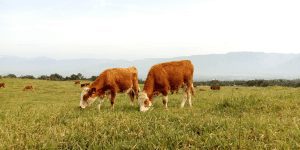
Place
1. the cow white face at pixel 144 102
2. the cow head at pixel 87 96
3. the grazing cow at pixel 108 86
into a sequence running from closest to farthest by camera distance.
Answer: the cow white face at pixel 144 102 → the cow head at pixel 87 96 → the grazing cow at pixel 108 86

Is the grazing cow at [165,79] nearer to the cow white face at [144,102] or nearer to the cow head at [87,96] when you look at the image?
the cow white face at [144,102]

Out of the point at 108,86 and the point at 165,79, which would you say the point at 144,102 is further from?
the point at 108,86

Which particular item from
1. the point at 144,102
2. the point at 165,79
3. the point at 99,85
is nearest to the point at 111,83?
the point at 99,85

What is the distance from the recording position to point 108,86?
19.1 m

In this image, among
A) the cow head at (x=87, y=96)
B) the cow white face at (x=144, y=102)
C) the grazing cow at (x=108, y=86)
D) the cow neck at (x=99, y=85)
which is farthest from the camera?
the cow neck at (x=99, y=85)

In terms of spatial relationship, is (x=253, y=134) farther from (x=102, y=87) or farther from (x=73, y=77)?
(x=73, y=77)

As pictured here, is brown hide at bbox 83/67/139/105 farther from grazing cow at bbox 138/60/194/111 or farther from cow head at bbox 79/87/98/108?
grazing cow at bbox 138/60/194/111

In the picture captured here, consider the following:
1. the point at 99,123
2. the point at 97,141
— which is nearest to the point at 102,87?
the point at 99,123

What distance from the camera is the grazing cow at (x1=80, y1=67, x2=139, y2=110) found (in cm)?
1855

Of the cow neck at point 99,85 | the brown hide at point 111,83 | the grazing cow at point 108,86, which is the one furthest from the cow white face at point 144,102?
the cow neck at point 99,85

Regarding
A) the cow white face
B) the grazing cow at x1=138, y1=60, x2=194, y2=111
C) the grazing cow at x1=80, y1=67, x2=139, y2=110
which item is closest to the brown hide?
the grazing cow at x1=80, y1=67, x2=139, y2=110

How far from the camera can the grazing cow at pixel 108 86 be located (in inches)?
730

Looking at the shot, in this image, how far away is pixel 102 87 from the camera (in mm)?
19062

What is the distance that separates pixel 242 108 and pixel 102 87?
331 inches
